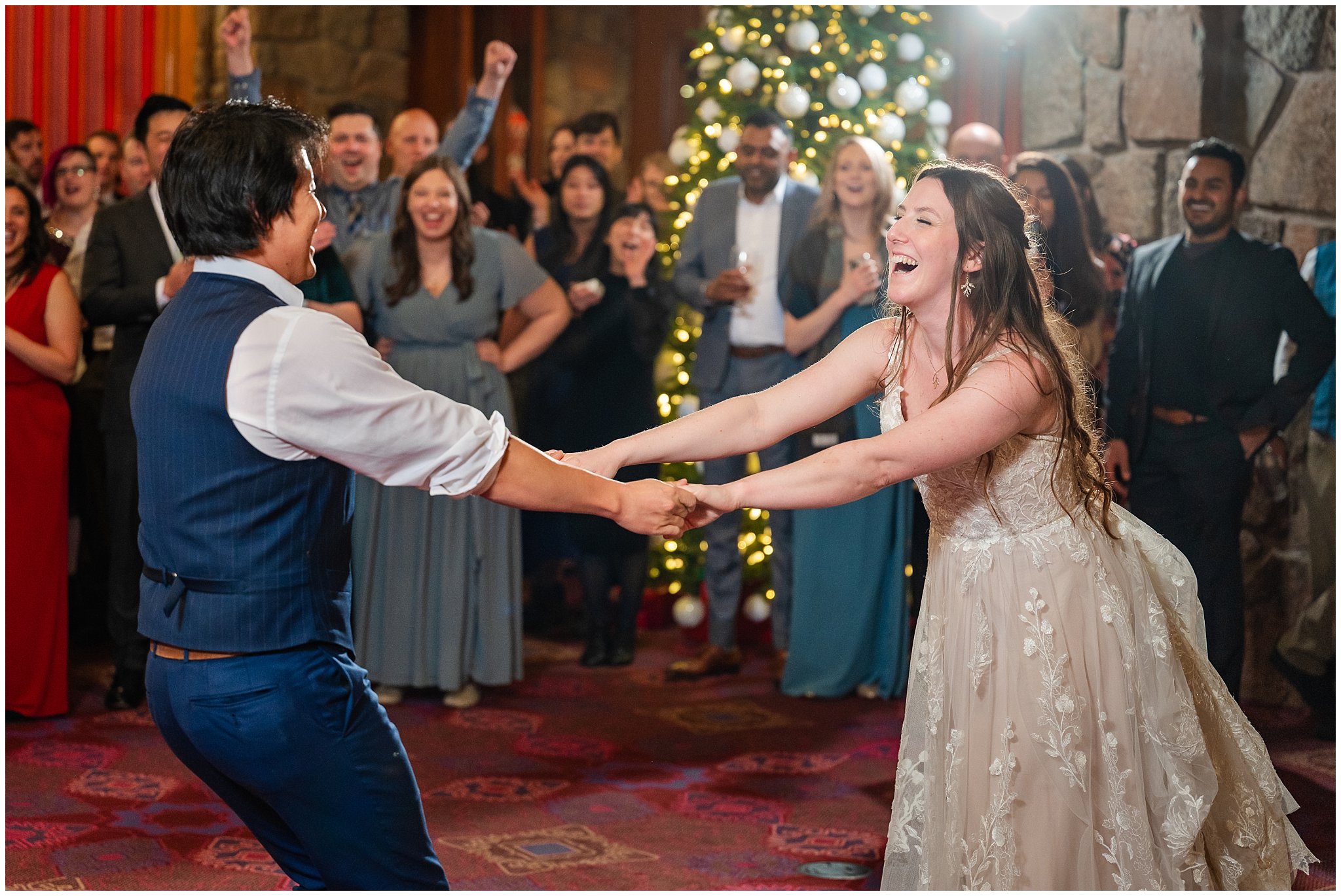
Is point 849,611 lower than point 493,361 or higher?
lower

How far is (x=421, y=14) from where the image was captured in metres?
8.12

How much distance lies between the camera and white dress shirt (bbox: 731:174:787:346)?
15.3 ft

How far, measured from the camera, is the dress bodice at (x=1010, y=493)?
7.42 feet

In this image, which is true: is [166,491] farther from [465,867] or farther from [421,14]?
[421,14]

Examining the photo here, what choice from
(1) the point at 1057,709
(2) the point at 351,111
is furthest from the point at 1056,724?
(2) the point at 351,111

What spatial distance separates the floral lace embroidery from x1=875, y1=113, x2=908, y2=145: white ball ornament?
339 centimetres

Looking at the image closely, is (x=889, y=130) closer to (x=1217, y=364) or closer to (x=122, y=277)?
(x=1217, y=364)

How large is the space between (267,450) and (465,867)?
1.56 meters

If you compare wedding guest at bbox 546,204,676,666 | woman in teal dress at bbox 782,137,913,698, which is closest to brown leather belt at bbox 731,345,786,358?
woman in teal dress at bbox 782,137,913,698

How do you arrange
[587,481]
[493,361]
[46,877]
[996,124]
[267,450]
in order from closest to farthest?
[267,450] → [587,481] → [46,877] → [493,361] → [996,124]

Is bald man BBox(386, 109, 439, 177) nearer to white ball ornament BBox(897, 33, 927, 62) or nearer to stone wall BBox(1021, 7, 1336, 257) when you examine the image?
white ball ornament BBox(897, 33, 927, 62)

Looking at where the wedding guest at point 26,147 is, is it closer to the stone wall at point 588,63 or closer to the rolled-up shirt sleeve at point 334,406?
the stone wall at point 588,63

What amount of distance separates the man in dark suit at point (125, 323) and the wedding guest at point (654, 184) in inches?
87.4

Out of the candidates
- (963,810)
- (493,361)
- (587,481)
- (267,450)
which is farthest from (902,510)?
(267,450)
